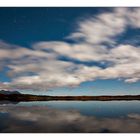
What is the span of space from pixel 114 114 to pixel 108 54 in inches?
23.4

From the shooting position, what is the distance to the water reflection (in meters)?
3.98

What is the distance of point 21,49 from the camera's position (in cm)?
405

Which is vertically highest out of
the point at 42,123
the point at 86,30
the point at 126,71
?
the point at 86,30

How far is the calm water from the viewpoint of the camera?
3.98 meters

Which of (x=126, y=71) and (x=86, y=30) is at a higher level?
(x=86, y=30)

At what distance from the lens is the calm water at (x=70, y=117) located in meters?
3.98

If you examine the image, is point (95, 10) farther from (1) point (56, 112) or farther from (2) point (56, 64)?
(1) point (56, 112)

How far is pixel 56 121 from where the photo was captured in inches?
159

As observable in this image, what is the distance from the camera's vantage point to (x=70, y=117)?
403 cm

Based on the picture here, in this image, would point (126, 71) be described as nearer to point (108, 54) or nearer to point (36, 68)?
point (108, 54)

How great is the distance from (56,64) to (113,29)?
2.16 ft

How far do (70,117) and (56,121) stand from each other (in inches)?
5.7

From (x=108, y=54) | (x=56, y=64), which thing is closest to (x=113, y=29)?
(x=108, y=54)

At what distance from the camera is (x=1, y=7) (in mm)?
4023
